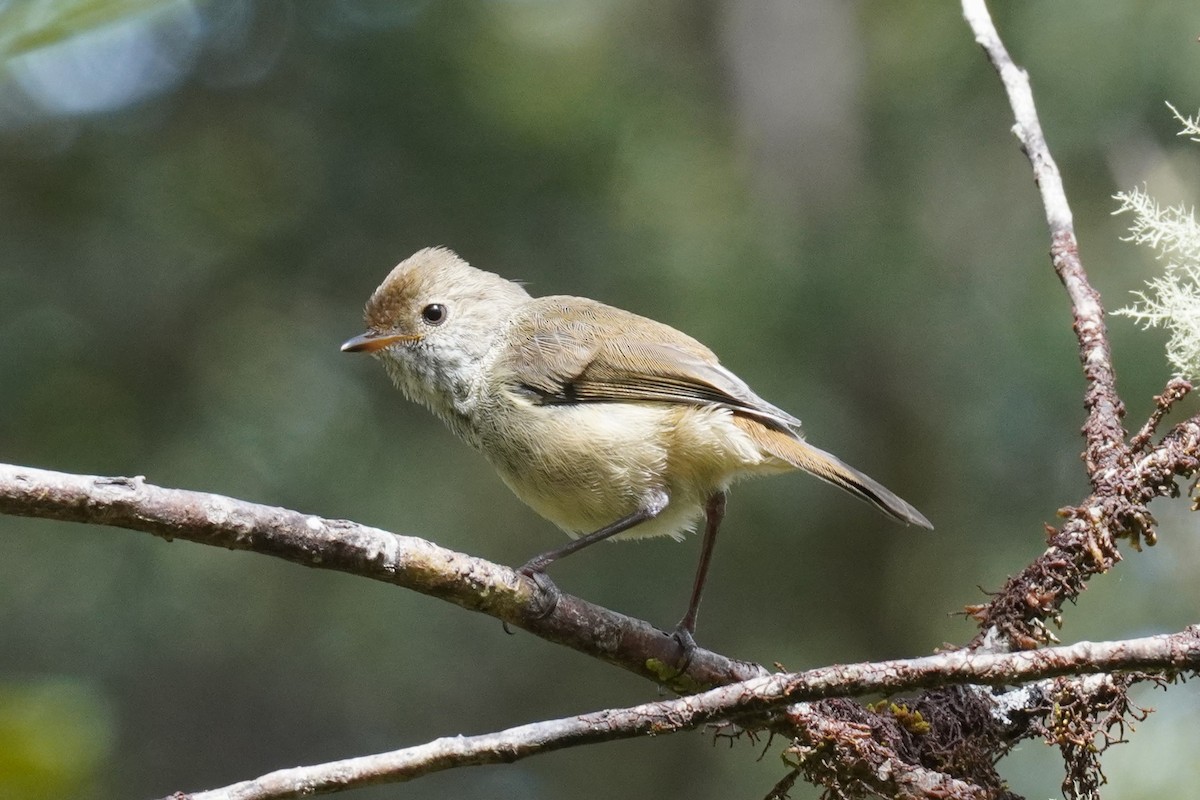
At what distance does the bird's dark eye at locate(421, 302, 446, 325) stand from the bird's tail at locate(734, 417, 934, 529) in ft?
3.94

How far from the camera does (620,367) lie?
3.85 m

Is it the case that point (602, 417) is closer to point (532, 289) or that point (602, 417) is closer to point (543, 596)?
point (543, 596)

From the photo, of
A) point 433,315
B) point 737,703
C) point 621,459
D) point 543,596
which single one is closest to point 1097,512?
point 737,703

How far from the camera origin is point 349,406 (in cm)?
536

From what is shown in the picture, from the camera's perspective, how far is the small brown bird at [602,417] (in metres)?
Answer: 3.60

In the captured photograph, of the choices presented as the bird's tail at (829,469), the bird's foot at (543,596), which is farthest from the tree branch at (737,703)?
the bird's tail at (829,469)

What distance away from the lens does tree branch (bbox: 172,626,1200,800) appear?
1.88m

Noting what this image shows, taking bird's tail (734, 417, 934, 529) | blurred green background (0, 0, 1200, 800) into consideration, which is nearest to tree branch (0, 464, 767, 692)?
bird's tail (734, 417, 934, 529)

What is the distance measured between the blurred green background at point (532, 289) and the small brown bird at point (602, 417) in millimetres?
1117

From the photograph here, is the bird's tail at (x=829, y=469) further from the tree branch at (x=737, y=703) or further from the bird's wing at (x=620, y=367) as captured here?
the tree branch at (x=737, y=703)

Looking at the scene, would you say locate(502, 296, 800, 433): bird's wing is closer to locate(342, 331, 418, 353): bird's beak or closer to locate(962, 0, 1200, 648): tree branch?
locate(342, 331, 418, 353): bird's beak

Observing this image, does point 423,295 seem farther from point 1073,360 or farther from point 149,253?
point 1073,360

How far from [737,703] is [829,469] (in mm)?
1406

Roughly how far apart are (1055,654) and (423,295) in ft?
9.29
